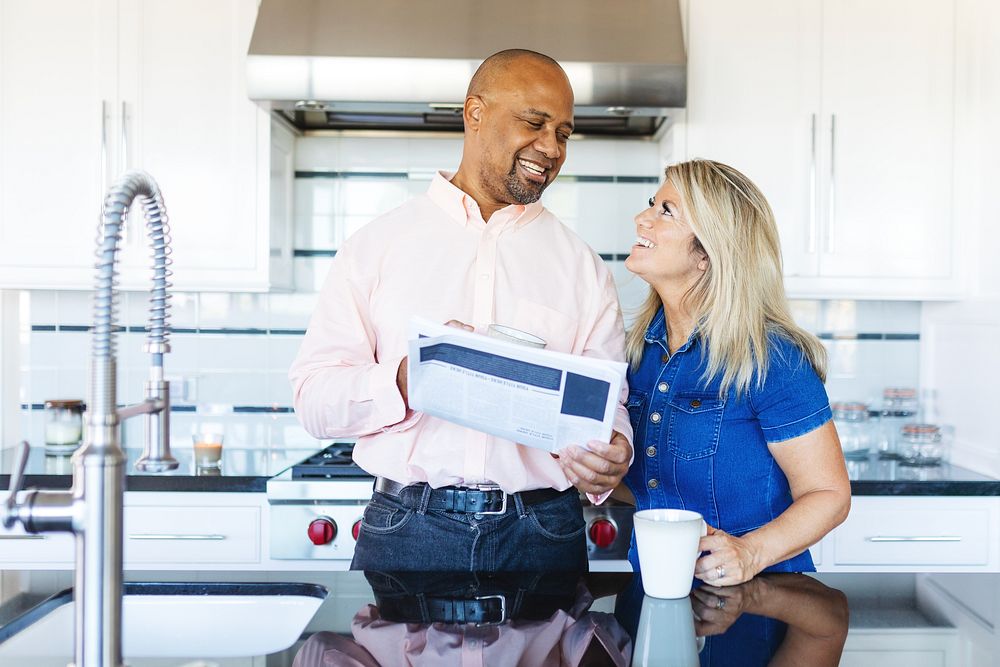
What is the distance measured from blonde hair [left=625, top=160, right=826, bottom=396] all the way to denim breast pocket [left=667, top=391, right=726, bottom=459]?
40mm

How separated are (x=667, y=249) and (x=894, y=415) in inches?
63.2

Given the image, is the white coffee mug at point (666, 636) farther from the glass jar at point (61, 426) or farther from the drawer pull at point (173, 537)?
the glass jar at point (61, 426)

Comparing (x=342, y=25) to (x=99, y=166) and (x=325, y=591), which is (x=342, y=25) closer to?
(x=99, y=166)

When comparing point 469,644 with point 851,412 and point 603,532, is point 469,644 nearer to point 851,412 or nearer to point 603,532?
point 603,532

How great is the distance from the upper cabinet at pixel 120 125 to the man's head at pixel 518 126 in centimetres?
103

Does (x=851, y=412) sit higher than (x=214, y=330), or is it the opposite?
(x=214, y=330)

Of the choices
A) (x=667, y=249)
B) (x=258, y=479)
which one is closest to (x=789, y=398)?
(x=667, y=249)

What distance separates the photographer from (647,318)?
1771mm

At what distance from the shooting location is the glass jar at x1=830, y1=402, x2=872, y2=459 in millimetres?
2818

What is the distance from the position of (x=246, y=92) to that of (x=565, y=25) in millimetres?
877

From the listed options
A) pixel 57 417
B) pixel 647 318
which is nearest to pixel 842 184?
pixel 647 318

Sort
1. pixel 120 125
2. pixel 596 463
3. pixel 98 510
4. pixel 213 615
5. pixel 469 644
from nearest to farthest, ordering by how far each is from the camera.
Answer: pixel 98 510 < pixel 469 644 < pixel 213 615 < pixel 596 463 < pixel 120 125

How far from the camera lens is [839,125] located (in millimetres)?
2582

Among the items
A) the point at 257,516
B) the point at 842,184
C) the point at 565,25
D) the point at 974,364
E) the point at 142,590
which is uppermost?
the point at 565,25
